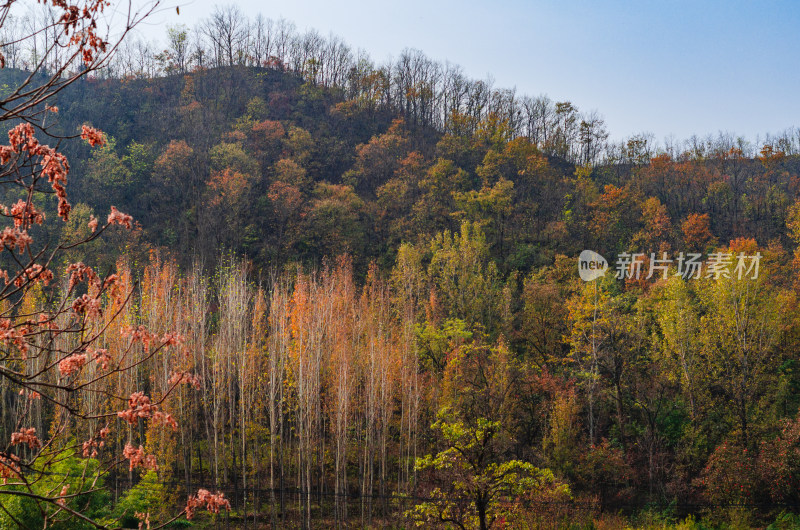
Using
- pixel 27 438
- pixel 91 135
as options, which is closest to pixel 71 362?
pixel 27 438

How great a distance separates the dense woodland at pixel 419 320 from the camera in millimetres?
18938

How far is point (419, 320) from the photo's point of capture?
27375 mm

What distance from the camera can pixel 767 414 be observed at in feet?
72.5

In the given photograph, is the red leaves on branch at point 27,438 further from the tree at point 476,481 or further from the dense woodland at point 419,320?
the tree at point 476,481

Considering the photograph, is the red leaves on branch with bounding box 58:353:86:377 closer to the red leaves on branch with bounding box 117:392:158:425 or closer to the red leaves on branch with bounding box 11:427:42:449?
the red leaves on branch with bounding box 117:392:158:425

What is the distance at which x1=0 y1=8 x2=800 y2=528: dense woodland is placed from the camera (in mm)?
18938

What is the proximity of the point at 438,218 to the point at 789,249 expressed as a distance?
2272 cm

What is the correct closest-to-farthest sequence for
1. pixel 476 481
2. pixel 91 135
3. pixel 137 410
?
pixel 137 410
pixel 91 135
pixel 476 481

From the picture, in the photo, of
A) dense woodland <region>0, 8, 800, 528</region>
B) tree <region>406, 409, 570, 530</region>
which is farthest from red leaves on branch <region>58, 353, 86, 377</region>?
tree <region>406, 409, 570, 530</region>

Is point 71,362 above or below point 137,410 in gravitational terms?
above

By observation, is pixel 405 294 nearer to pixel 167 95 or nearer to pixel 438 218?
pixel 438 218

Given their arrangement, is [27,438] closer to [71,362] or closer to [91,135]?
[71,362]

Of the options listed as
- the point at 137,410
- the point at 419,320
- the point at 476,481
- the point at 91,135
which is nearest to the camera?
the point at 137,410

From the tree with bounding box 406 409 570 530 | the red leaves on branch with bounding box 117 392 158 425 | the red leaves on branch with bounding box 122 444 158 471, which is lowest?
the tree with bounding box 406 409 570 530
